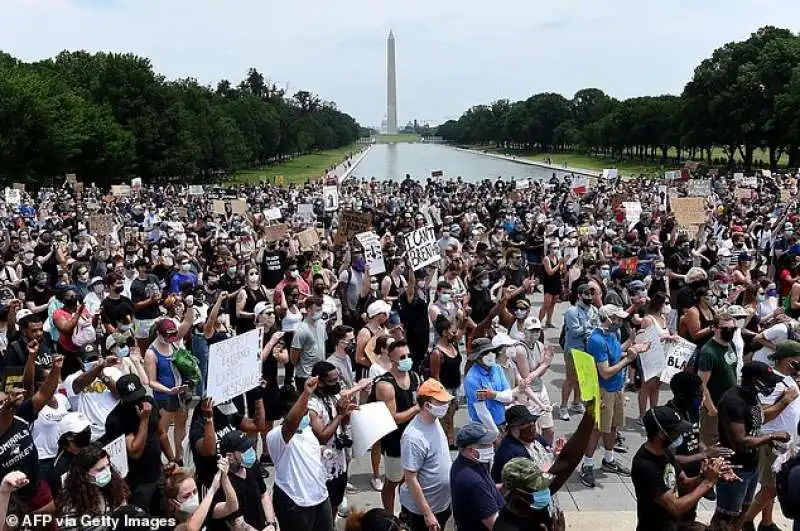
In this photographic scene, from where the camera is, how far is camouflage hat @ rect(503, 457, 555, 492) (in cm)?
448

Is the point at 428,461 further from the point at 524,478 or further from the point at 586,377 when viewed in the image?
the point at 586,377

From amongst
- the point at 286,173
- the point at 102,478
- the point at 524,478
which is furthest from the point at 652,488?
the point at 286,173

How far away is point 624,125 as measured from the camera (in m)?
111

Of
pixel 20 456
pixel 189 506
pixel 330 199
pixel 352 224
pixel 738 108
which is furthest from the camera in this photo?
pixel 738 108

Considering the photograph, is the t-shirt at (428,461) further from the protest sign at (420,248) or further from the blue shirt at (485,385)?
the protest sign at (420,248)

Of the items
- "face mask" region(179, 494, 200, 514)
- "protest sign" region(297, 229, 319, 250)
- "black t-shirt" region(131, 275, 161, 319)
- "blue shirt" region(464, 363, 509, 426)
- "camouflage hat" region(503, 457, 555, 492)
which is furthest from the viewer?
"protest sign" region(297, 229, 319, 250)

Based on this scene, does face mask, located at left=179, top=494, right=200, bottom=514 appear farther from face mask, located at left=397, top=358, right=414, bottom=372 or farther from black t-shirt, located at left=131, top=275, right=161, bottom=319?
black t-shirt, located at left=131, top=275, right=161, bottom=319

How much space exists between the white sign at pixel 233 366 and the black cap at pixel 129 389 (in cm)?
51

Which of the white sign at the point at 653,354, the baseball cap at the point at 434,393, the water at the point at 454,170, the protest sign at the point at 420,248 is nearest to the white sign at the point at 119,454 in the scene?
the baseball cap at the point at 434,393

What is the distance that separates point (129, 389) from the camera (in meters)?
6.06

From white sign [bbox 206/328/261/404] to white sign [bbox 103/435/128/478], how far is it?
71 cm

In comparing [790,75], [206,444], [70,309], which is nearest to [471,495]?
[206,444]

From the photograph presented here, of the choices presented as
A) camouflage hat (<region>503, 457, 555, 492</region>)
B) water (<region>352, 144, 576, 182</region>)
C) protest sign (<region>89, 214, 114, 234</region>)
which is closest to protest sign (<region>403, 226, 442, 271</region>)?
camouflage hat (<region>503, 457, 555, 492</region>)

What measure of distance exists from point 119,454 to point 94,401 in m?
1.31
